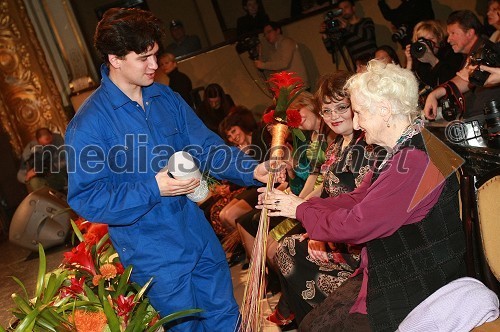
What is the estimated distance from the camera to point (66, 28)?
9055 millimetres

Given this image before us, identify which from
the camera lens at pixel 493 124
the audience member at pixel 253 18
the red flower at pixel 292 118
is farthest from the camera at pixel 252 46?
the camera lens at pixel 493 124

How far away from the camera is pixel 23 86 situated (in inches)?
379

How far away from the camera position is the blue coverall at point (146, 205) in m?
2.45

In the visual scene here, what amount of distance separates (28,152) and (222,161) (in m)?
6.25

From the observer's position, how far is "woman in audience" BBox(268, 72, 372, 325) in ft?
9.58

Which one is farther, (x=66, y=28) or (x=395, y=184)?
(x=66, y=28)

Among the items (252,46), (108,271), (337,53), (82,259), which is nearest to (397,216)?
(108,271)

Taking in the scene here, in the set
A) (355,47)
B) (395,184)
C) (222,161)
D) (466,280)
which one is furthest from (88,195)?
(355,47)

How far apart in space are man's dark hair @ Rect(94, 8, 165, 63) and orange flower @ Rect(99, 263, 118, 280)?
0.85m

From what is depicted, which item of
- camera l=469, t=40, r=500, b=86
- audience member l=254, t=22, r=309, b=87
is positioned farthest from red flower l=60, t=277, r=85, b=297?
audience member l=254, t=22, r=309, b=87

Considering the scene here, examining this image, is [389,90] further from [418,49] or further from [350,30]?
[350,30]

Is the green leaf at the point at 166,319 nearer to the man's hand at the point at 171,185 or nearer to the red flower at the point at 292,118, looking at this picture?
the man's hand at the point at 171,185

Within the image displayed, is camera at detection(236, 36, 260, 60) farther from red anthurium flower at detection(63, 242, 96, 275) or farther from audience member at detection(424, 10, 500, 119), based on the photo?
red anthurium flower at detection(63, 242, 96, 275)

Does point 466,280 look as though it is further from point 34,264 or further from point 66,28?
point 66,28
